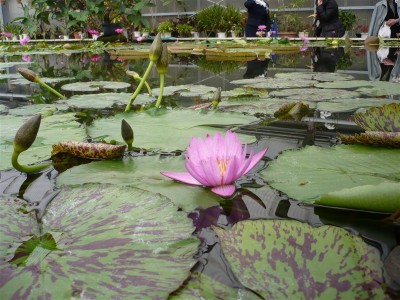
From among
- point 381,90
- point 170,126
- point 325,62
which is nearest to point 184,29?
point 325,62

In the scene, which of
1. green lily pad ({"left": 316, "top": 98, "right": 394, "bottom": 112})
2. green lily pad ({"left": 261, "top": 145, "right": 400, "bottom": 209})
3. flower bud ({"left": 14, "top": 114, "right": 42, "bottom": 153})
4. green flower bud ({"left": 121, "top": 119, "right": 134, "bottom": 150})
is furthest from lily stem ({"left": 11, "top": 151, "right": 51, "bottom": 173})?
green lily pad ({"left": 316, "top": 98, "right": 394, "bottom": 112})

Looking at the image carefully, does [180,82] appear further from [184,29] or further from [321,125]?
[184,29]

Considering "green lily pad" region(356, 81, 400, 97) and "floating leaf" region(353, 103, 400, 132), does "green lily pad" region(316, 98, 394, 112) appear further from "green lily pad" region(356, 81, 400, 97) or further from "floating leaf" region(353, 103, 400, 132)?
"floating leaf" region(353, 103, 400, 132)

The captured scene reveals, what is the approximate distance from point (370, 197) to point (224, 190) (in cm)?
16

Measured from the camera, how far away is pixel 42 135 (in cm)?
80

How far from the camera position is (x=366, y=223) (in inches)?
15.9

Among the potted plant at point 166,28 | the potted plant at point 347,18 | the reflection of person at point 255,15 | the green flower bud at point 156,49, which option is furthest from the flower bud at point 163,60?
the potted plant at point 347,18

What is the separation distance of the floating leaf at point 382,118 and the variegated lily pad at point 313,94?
0.46 metres

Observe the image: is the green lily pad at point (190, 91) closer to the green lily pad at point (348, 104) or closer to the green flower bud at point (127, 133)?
the green lily pad at point (348, 104)

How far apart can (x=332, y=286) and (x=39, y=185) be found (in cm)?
41

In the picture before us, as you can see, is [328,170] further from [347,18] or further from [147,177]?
[347,18]

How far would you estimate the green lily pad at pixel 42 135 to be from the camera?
0.66 metres

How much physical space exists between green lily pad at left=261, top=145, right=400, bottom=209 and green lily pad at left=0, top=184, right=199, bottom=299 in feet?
0.53

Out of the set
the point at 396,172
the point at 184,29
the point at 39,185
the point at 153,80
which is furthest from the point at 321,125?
the point at 184,29
